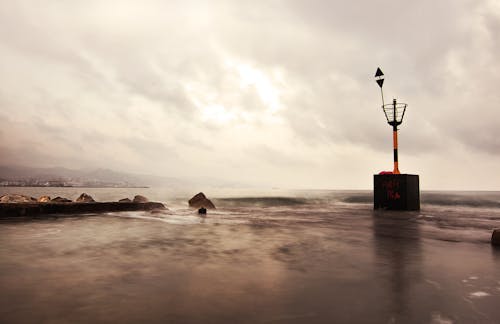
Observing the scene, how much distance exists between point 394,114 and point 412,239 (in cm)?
1965

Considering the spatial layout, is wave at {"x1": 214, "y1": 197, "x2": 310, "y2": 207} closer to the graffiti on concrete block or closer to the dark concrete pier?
the dark concrete pier

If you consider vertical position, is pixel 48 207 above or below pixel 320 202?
above

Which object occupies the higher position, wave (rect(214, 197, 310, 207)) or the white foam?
the white foam

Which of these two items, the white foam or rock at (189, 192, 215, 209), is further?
rock at (189, 192, 215, 209)

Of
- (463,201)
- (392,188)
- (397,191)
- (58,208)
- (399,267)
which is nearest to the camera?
(399,267)

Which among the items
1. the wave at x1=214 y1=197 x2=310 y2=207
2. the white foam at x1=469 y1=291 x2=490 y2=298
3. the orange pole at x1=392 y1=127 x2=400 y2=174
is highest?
the orange pole at x1=392 y1=127 x2=400 y2=174

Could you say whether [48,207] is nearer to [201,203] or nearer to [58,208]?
[58,208]

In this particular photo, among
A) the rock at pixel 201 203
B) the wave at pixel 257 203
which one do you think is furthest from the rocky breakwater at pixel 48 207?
the wave at pixel 257 203

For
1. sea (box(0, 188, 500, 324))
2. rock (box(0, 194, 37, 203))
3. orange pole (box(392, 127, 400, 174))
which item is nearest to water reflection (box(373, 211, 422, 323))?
sea (box(0, 188, 500, 324))

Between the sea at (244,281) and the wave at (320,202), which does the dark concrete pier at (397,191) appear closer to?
the wave at (320,202)

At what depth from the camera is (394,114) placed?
2752 centimetres

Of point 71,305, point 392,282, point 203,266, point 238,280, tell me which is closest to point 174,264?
point 203,266

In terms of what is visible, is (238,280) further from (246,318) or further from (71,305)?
(71,305)

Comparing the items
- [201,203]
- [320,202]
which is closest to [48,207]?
[201,203]
